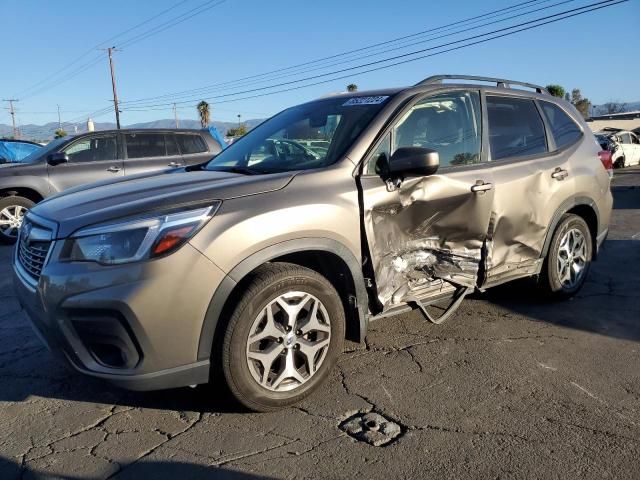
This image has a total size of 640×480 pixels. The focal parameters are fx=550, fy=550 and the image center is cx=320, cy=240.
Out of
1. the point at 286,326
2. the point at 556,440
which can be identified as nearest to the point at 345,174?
the point at 286,326

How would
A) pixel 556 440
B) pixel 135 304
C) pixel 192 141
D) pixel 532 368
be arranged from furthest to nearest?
pixel 192 141, pixel 532 368, pixel 556 440, pixel 135 304

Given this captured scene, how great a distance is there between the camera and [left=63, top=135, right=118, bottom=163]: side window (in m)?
8.88

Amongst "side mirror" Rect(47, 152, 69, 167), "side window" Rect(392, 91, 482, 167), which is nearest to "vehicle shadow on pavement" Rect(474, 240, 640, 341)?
"side window" Rect(392, 91, 482, 167)

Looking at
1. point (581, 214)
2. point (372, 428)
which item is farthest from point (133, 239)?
point (581, 214)

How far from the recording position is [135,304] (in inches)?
102

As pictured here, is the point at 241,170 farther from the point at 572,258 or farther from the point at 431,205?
the point at 572,258

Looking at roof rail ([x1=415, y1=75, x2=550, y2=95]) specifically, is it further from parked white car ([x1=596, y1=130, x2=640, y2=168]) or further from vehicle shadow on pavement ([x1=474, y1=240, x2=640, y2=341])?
parked white car ([x1=596, y1=130, x2=640, y2=168])

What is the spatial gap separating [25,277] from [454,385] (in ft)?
8.43

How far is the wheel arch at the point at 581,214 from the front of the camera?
14.8ft

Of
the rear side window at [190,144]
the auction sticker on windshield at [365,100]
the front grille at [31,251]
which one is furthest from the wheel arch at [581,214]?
the rear side window at [190,144]

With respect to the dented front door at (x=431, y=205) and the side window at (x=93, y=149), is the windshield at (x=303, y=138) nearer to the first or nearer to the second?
the dented front door at (x=431, y=205)

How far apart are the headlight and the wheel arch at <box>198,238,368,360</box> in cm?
32

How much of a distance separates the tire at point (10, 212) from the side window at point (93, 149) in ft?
3.25

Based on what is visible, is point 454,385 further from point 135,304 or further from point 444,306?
point 135,304
